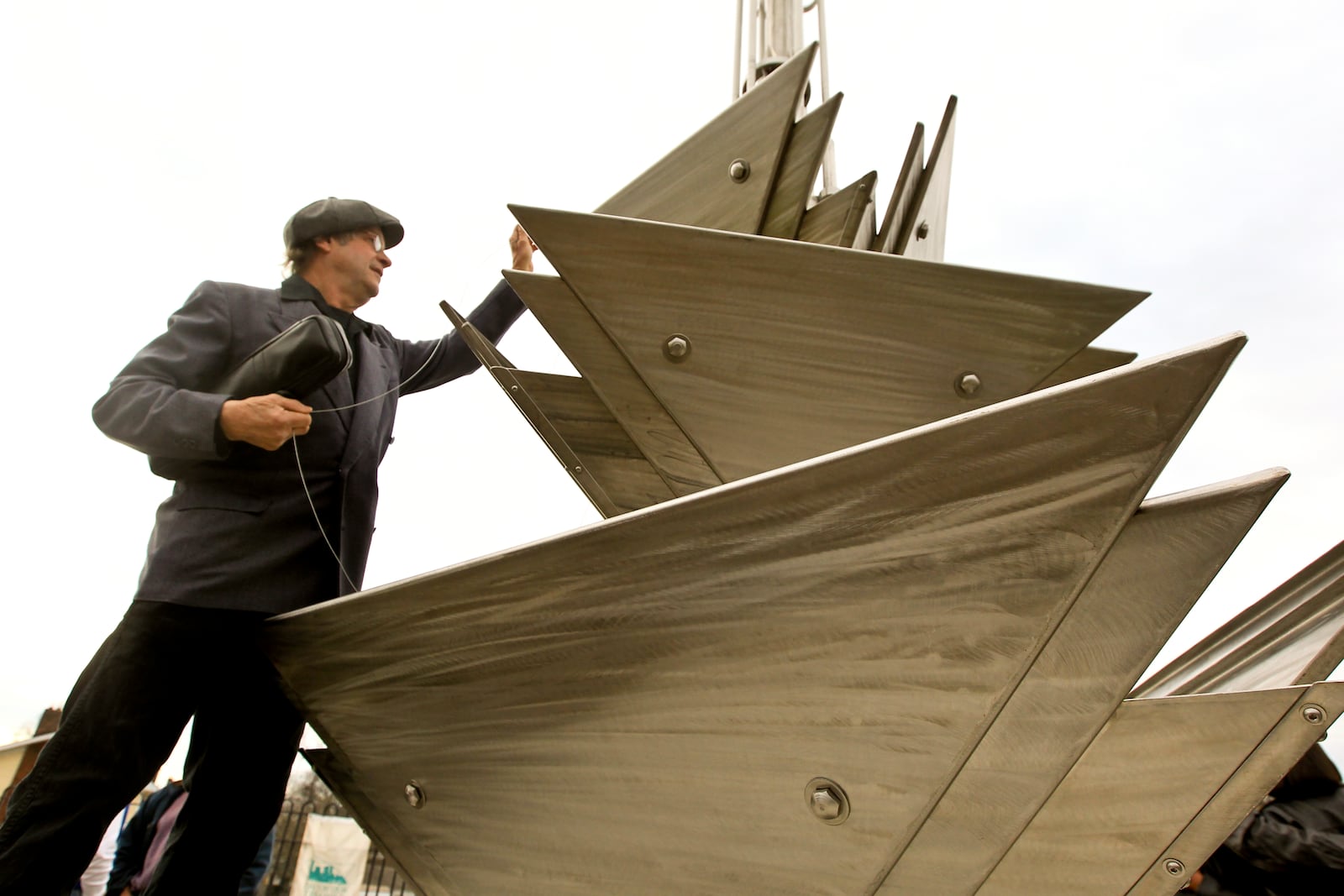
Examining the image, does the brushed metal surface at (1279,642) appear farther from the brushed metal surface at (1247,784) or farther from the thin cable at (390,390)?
the thin cable at (390,390)

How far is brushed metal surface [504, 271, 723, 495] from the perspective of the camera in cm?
133

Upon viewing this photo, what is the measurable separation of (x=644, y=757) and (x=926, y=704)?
0.29 m

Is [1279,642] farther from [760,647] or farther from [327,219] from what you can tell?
[327,219]

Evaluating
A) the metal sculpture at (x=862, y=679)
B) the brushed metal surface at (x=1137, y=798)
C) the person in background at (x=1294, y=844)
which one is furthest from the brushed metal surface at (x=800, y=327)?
the person in background at (x=1294, y=844)

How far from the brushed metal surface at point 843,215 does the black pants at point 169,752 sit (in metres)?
1.06

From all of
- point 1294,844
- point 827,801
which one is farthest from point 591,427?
point 1294,844

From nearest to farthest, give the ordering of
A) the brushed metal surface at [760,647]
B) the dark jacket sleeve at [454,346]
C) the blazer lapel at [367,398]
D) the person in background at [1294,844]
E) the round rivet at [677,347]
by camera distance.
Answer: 1. the brushed metal surface at [760,647]
2. the round rivet at [677,347]
3. the blazer lapel at [367,398]
4. the dark jacket sleeve at [454,346]
5. the person in background at [1294,844]

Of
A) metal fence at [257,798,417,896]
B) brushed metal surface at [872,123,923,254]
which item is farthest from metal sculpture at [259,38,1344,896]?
metal fence at [257,798,417,896]

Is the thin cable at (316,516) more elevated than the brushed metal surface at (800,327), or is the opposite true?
the brushed metal surface at (800,327)

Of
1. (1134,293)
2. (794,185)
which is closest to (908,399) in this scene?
(1134,293)

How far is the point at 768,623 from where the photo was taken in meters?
0.82

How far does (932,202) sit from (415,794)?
1.32 metres

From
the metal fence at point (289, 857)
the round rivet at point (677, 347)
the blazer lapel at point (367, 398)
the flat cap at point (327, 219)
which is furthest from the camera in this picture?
the metal fence at point (289, 857)

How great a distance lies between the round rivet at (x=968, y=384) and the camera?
121cm
